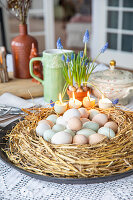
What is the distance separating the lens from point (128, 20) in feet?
12.1

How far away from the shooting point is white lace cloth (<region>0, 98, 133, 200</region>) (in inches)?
20.7

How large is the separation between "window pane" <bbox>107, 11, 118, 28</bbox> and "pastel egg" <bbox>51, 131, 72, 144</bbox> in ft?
11.7

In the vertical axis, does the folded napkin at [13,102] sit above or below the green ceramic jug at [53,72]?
→ below

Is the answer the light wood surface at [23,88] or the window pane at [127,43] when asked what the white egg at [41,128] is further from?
the window pane at [127,43]

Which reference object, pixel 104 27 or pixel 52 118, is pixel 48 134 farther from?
pixel 104 27

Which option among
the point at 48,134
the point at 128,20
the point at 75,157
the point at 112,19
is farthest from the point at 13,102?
the point at 112,19

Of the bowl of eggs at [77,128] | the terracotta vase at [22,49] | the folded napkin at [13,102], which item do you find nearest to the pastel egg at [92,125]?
the bowl of eggs at [77,128]

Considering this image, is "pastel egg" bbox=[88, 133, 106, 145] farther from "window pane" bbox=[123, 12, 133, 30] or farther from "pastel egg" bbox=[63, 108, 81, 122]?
"window pane" bbox=[123, 12, 133, 30]

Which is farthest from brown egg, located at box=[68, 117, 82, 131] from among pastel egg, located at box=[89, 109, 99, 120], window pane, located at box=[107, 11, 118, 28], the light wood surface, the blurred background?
window pane, located at box=[107, 11, 118, 28]

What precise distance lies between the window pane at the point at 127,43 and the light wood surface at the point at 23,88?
9.48ft

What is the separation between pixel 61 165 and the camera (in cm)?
52

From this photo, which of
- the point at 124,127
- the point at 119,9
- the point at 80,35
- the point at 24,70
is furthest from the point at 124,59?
the point at 124,127

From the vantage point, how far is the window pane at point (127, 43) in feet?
12.4

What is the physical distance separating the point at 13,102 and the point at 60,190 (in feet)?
1.75
